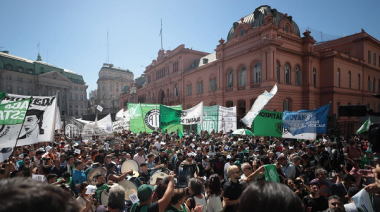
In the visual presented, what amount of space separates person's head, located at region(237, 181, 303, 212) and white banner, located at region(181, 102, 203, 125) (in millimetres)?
11171

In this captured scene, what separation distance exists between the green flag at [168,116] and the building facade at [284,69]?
1260 cm

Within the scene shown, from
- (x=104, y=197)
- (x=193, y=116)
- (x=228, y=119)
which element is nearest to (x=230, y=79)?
(x=228, y=119)

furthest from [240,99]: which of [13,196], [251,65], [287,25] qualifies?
[13,196]

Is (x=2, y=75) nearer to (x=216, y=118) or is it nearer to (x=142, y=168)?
(x=216, y=118)

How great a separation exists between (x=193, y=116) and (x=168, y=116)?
5.02ft

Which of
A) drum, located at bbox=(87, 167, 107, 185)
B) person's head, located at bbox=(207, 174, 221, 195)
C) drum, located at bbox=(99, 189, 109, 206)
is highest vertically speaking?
person's head, located at bbox=(207, 174, 221, 195)

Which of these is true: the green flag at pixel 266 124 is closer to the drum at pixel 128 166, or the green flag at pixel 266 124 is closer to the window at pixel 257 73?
the drum at pixel 128 166

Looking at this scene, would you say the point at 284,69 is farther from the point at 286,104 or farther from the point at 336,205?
the point at 336,205

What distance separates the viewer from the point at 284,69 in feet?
76.7

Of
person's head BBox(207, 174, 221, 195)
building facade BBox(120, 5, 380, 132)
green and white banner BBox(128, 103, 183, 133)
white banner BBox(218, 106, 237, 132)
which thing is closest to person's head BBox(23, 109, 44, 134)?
green and white banner BBox(128, 103, 183, 133)

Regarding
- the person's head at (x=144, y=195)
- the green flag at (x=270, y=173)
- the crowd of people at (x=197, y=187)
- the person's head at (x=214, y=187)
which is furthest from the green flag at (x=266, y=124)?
the person's head at (x=144, y=195)

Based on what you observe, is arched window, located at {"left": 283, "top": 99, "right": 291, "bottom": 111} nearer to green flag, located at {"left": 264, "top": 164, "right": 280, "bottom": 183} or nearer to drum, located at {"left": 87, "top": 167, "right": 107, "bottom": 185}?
green flag, located at {"left": 264, "top": 164, "right": 280, "bottom": 183}

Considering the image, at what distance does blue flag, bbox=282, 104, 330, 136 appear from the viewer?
30.1ft

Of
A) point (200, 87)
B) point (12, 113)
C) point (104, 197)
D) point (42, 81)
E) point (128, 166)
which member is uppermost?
point (42, 81)
